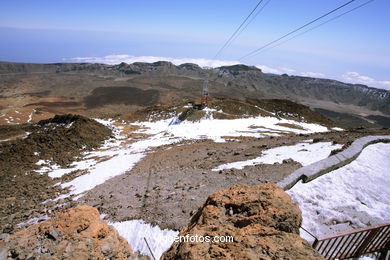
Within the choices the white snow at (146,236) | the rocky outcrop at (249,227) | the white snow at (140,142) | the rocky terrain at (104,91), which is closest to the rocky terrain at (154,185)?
the rocky outcrop at (249,227)

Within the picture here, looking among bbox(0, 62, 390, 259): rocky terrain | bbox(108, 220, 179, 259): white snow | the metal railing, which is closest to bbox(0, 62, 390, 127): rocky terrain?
bbox(0, 62, 390, 259): rocky terrain

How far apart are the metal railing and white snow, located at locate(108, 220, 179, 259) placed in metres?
4.14

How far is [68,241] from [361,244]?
7.14m

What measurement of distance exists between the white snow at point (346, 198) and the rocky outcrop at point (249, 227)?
6.82 ft

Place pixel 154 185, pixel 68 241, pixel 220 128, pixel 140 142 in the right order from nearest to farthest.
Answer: pixel 68 241 → pixel 154 185 → pixel 140 142 → pixel 220 128

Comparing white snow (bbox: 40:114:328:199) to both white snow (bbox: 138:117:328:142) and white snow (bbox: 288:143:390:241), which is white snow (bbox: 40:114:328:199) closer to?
white snow (bbox: 138:117:328:142)

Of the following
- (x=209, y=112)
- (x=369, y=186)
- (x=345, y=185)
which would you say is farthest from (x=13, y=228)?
(x=209, y=112)

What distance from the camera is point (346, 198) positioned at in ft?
25.4

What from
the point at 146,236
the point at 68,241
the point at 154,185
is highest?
the point at 68,241

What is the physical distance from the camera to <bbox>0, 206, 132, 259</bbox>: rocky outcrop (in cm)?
447

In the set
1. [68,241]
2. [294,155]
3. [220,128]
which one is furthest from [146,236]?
[220,128]

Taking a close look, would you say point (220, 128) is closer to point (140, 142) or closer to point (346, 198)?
point (140, 142)

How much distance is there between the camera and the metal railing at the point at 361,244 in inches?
197

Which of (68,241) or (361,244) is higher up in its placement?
(361,244)
